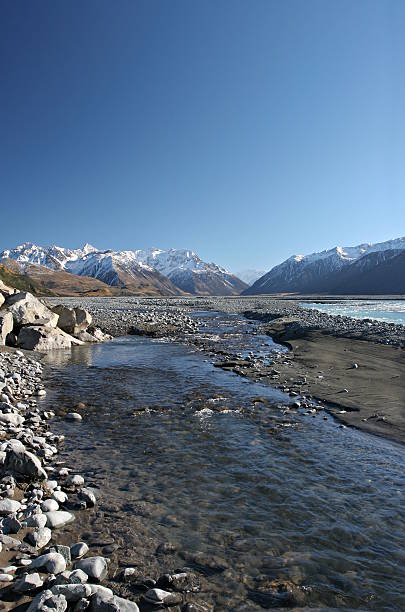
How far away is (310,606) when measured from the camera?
16.4ft

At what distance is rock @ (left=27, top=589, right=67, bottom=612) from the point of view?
4.34 m

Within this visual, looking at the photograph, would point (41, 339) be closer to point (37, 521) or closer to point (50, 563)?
point (37, 521)

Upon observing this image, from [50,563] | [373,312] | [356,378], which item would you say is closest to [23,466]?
[50,563]

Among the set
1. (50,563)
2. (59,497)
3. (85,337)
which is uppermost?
(85,337)

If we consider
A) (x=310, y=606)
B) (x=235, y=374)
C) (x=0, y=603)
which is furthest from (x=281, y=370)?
(x=0, y=603)

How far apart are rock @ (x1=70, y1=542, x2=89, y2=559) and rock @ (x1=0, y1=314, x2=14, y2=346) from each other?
2259 cm

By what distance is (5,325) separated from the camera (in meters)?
26.1

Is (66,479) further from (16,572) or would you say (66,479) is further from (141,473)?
(16,572)

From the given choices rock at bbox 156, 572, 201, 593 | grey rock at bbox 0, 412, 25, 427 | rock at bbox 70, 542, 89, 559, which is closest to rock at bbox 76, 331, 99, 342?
grey rock at bbox 0, 412, 25, 427

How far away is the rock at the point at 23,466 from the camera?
7758 mm

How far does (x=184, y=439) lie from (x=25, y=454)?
4321 millimetres

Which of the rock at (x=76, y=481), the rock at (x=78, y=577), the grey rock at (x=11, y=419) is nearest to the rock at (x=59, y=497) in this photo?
the rock at (x=76, y=481)

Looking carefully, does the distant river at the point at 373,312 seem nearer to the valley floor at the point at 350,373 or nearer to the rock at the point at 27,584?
the valley floor at the point at 350,373

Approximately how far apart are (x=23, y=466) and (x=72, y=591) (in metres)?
3.83
